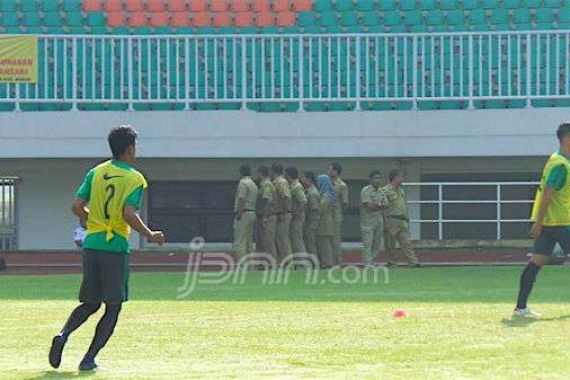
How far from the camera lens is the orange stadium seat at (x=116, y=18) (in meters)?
26.5

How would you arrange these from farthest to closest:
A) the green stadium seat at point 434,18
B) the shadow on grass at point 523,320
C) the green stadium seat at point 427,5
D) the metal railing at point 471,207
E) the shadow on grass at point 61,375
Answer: the green stadium seat at point 427,5
the green stadium seat at point 434,18
the metal railing at point 471,207
the shadow on grass at point 523,320
the shadow on grass at point 61,375

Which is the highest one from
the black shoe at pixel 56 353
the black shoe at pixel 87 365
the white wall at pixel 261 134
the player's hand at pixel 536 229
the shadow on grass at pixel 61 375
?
the white wall at pixel 261 134

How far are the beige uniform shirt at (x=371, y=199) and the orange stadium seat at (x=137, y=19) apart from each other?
25.8 ft

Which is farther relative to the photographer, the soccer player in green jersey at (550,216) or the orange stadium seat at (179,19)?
the orange stadium seat at (179,19)

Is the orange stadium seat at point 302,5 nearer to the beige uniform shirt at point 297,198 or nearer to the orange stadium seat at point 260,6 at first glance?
the orange stadium seat at point 260,6

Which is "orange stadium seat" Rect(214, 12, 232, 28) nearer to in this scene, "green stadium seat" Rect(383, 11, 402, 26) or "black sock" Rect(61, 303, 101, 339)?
"green stadium seat" Rect(383, 11, 402, 26)

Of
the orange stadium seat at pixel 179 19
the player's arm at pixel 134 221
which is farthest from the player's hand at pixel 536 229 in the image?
the orange stadium seat at pixel 179 19

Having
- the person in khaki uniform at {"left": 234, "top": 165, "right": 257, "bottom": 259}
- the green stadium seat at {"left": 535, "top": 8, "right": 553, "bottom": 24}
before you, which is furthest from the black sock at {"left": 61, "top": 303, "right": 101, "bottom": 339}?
the green stadium seat at {"left": 535, "top": 8, "right": 553, "bottom": 24}

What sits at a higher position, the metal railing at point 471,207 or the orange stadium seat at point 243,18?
the orange stadium seat at point 243,18

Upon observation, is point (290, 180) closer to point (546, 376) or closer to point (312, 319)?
point (312, 319)

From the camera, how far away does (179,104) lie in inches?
976

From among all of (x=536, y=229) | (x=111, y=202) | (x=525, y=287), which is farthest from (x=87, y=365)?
(x=536, y=229)

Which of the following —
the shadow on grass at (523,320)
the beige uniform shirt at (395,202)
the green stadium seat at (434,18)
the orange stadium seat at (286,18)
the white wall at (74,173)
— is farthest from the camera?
the orange stadium seat at (286,18)

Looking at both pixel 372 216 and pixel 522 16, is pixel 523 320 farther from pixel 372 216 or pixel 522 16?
pixel 522 16
